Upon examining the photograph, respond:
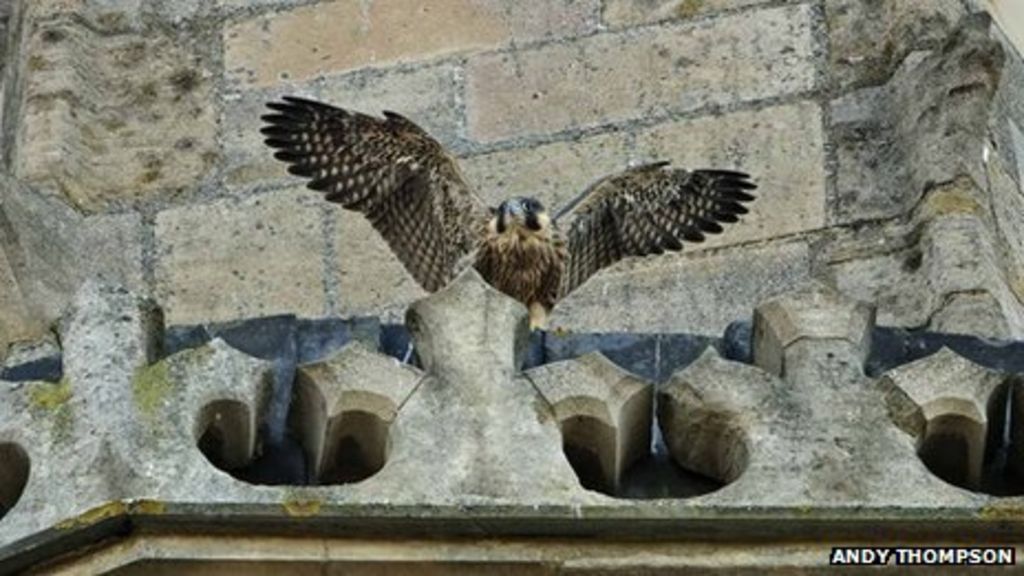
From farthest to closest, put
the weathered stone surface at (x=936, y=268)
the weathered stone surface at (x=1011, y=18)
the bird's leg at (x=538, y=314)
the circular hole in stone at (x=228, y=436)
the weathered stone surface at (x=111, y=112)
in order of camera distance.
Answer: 1. the weathered stone surface at (x=1011, y=18)
2. the weathered stone surface at (x=111, y=112)
3. the bird's leg at (x=538, y=314)
4. the weathered stone surface at (x=936, y=268)
5. the circular hole in stone at (x=228, y=436)

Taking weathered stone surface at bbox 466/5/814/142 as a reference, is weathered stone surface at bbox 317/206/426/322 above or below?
below

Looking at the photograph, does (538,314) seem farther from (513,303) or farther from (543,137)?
(513,303)

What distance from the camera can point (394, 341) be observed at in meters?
11.9

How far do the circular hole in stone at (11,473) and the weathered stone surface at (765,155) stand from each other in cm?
372

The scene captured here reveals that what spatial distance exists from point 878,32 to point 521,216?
126 centimetres

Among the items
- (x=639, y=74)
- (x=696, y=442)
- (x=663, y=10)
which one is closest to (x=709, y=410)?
(x=696, y=442)

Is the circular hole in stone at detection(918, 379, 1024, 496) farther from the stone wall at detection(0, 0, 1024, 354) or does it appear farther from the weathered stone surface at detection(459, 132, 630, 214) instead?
the weathered stone surface at detection(459, 132, 630, 214)

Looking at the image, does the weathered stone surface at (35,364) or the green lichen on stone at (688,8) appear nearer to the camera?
the weathered stone surface at (35,364)

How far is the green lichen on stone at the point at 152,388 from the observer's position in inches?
442

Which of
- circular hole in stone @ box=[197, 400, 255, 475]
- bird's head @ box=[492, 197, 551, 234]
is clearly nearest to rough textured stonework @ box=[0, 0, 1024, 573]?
circular hole in stone @ box=[197, 400, 255, 475]

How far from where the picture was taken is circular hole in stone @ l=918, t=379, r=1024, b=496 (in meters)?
11.4

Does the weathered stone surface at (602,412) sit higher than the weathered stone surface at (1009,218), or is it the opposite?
the weathered stone surface at (1009,218)

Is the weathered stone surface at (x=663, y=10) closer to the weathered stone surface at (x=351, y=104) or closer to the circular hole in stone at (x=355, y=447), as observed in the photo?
the weathered stone surface at (x=351, y=104)

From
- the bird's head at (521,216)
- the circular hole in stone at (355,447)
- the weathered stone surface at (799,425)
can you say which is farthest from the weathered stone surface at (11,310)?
the weathered stone surface at (799,425)
